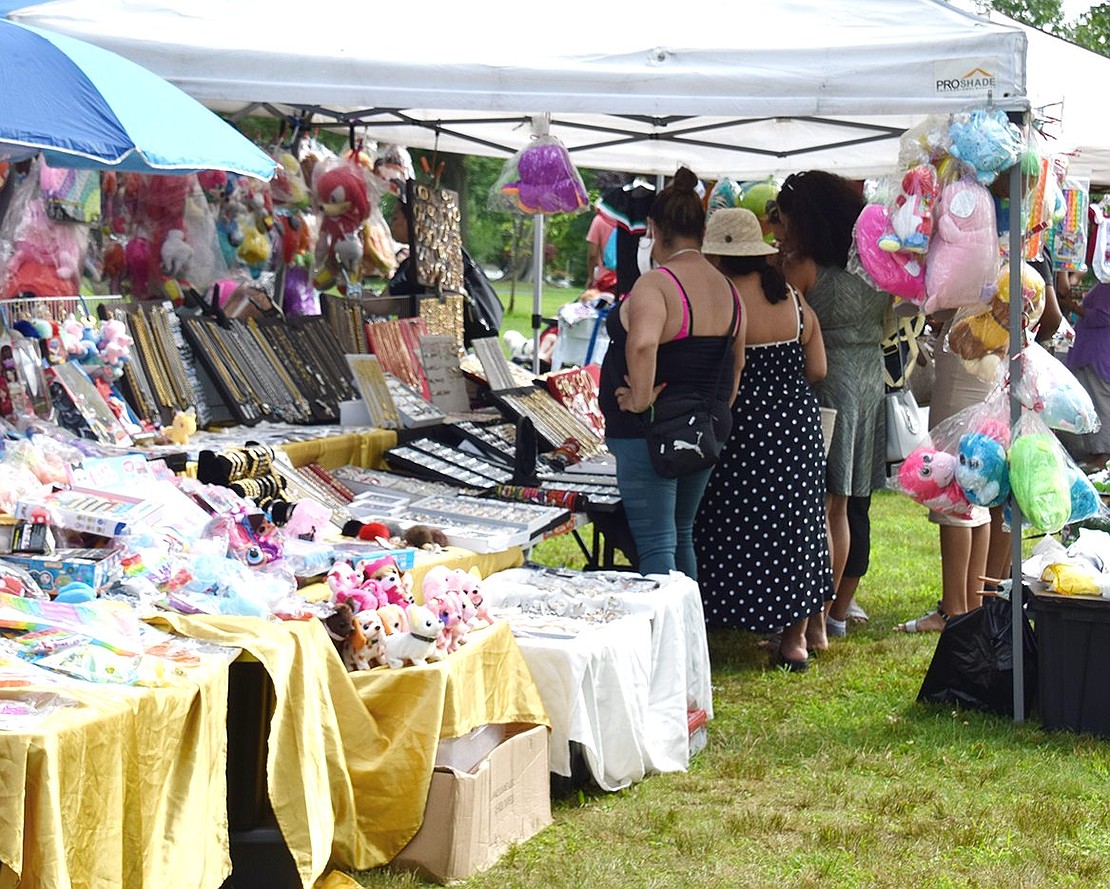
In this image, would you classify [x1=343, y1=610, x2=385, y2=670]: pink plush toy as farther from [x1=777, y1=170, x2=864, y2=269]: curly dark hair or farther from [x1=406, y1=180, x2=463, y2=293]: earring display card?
[x1=406, y1=180, x2=463, y2=293]: earring display card

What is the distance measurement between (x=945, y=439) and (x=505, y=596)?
1642 millimetres

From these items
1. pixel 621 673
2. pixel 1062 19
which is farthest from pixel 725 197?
pixel 1062 19

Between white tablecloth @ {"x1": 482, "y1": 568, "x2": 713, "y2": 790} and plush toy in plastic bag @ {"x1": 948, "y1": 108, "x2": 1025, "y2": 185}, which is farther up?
plush toy in plastic bag @ {"x1": 948, "y1": 108, "x2": 1025, "y2": 185}

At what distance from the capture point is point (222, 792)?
3.07m

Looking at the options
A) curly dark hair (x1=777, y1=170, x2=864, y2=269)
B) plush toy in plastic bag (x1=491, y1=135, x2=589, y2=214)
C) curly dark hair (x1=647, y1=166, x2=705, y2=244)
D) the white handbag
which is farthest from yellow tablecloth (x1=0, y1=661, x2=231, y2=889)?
plush toy in plastic bag (x1=491, y1=135, x2=589, y2=214)

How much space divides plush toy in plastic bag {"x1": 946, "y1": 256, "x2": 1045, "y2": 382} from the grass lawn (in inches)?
48.5

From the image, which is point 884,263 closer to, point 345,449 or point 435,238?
point 345,449

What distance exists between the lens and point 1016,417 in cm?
490

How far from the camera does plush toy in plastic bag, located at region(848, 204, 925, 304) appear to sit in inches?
194

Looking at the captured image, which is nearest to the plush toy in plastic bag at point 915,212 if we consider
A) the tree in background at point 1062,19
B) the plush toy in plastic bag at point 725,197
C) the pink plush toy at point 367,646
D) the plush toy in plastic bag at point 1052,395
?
the plush toy in plastic bag at point 1052,395

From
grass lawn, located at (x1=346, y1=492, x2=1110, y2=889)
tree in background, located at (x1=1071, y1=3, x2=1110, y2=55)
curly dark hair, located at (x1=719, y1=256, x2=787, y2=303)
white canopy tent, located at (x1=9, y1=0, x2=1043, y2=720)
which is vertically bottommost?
grass lawn, located at (x1=346, y1=492, x2=1110, y2=889)

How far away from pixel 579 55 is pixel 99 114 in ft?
5.63

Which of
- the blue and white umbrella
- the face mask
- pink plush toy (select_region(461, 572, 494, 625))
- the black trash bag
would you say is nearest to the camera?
the blue and white umbrella

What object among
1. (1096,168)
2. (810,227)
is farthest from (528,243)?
(810,227)
